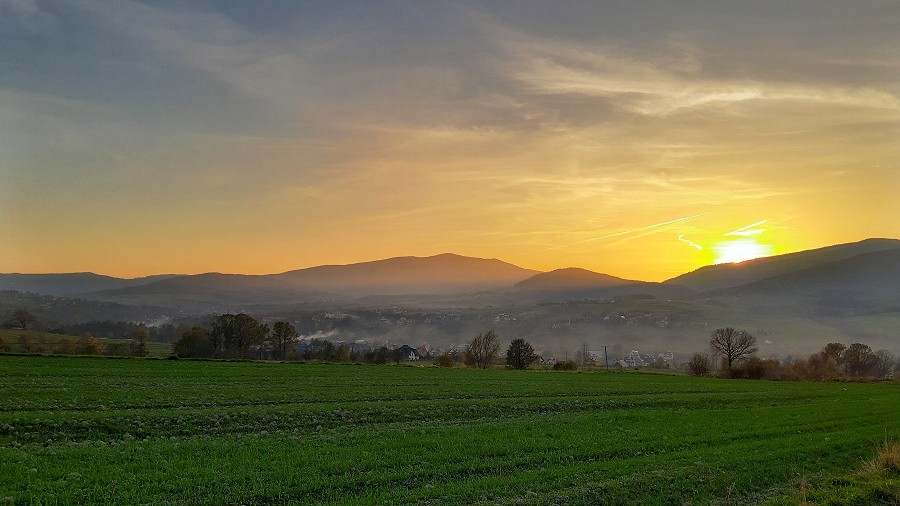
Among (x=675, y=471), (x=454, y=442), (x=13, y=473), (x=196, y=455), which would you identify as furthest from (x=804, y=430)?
(x=13, y=473)

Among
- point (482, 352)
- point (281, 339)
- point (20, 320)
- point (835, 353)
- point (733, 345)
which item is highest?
point (20, 320)

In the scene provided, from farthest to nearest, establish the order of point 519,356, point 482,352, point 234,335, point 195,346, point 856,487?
point 482,352 < point 519,356 < point 234,335 < point 195,346 < point 856,487

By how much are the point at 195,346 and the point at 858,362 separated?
524 feet

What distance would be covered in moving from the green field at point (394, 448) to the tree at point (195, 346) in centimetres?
6337

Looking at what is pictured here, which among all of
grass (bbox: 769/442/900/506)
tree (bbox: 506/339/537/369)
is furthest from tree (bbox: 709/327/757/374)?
grass (bbox: 769/442/900/506)

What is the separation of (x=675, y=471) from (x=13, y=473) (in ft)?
71.9

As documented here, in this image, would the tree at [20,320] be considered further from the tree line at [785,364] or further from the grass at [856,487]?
the grass at [856,487]

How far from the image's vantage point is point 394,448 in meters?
22.2

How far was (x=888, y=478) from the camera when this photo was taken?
18.8 m

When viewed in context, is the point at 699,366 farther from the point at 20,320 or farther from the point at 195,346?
the point at 20,320

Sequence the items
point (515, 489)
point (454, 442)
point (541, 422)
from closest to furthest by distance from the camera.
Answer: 1. point (515, 489)
2. point (454, 442)
3. point (541, 422)

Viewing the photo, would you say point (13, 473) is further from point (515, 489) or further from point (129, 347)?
point (129, 347)

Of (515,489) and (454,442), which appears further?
(454,442)

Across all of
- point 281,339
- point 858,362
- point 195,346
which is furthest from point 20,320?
point 858,362
